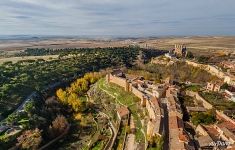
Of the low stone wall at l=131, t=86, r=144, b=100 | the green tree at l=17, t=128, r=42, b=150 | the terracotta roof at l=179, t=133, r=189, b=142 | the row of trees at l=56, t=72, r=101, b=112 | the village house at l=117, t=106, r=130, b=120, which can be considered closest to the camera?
the terracotta roof at l=179, t=133, r=189, b=142

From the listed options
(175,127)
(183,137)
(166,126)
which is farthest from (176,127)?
(183,137)

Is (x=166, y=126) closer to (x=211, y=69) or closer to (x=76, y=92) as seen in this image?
(x=76, y=92)

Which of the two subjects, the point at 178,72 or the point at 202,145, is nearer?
the point at 202,145

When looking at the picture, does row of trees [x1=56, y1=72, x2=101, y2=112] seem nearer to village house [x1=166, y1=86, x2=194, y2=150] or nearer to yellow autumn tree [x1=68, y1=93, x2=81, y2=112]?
yellow autumn tree [x1=68, y1=93, x2=81, y2=112]

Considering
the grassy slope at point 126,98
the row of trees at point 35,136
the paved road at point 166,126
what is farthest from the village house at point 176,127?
the row of trees at point 35,136

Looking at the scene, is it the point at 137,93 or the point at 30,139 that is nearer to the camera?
the point at 30,139

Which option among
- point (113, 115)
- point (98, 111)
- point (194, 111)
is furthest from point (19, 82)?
point (194, 111)

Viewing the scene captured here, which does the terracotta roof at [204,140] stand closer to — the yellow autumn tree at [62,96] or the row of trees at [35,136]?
the row of trees at [35,136]

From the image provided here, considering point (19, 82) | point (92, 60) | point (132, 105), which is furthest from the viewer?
point (92, 60)

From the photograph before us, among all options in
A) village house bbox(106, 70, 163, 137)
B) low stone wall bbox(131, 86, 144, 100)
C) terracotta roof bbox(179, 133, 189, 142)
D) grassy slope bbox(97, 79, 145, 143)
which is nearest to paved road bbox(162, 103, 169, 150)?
village house bbox(106, 70, 163, 137)

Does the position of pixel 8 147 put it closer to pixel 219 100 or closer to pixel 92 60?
pixel 219 100

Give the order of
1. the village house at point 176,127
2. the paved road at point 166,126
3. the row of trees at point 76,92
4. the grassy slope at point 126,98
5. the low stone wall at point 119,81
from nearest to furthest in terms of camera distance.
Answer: the village house at point 176,127 < the paved road at point 166,126 < the grassy slope at point 126,98 < the row of trees at point 76,92 < the low stone wall at point 119,81
